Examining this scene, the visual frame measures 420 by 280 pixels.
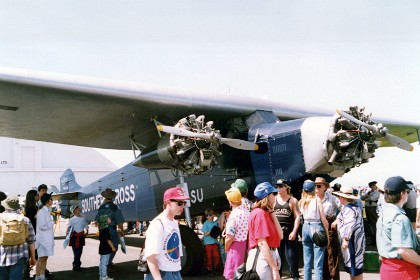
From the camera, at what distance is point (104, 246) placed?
25.9 feet

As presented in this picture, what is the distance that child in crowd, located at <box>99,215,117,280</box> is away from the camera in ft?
25.7

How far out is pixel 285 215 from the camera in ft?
23.8

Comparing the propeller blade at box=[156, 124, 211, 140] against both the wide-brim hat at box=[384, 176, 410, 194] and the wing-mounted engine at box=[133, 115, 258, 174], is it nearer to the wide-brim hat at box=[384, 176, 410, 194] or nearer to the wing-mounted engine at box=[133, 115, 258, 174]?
the wing-mounted engine at box=[133, 115, 258, 174]

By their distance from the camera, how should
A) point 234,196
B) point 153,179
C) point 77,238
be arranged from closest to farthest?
1. point 234,196
2. point 77,238
3. point 153,179

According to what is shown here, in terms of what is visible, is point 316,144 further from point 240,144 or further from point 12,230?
point 12,230

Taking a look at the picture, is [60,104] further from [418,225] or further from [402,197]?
[418,225]

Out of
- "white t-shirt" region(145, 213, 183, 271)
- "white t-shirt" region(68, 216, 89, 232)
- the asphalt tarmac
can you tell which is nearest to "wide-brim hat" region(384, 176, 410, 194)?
"white t-shirt" region(145, 213, 183, 271)

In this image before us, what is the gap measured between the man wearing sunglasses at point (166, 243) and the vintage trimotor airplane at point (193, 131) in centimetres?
396

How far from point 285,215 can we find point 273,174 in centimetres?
136

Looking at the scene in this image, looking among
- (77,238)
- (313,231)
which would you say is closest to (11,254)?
(77,238)

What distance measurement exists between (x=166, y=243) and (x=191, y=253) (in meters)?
4.95

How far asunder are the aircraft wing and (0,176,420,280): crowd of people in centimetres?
176

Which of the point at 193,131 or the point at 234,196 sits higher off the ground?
the point at 193,131

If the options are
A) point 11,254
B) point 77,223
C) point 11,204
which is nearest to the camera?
point 11,254
